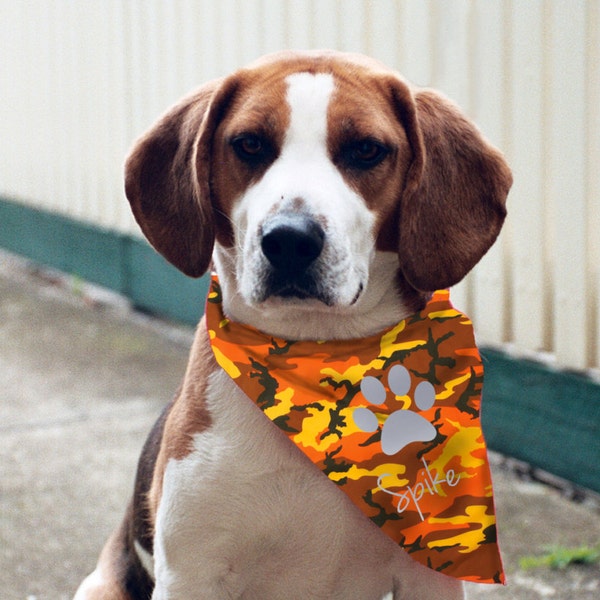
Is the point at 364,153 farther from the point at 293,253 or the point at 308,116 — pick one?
the point at 293,253

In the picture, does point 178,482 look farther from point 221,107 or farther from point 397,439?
point 221,107

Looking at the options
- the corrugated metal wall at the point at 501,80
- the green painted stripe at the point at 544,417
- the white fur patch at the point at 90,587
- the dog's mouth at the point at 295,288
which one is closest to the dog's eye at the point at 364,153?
the dog's mouth at the point at 295,288

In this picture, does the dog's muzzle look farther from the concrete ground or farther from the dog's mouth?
the concrete ground

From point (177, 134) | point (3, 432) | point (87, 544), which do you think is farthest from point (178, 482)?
point (3, 432)

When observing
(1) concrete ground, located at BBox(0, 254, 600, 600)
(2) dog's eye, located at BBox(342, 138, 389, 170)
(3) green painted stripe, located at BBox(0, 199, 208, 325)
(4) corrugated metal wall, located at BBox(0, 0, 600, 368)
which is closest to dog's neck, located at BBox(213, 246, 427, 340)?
(2) dog's eye, located at BBox(342, 138, 389, 170)

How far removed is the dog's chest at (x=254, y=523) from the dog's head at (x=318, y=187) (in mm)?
310

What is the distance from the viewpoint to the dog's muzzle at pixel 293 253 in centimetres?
241

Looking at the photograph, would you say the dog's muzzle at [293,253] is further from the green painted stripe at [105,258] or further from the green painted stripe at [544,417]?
the green painted stripe at [105,258]

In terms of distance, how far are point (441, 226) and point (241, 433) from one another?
26.2 inches

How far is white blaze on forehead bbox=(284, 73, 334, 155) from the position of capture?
2543mm

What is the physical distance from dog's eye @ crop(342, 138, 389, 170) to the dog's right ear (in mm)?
348

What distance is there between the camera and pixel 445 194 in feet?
8.74

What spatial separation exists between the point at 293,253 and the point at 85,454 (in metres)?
2.74

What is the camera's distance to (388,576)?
2775 mm
